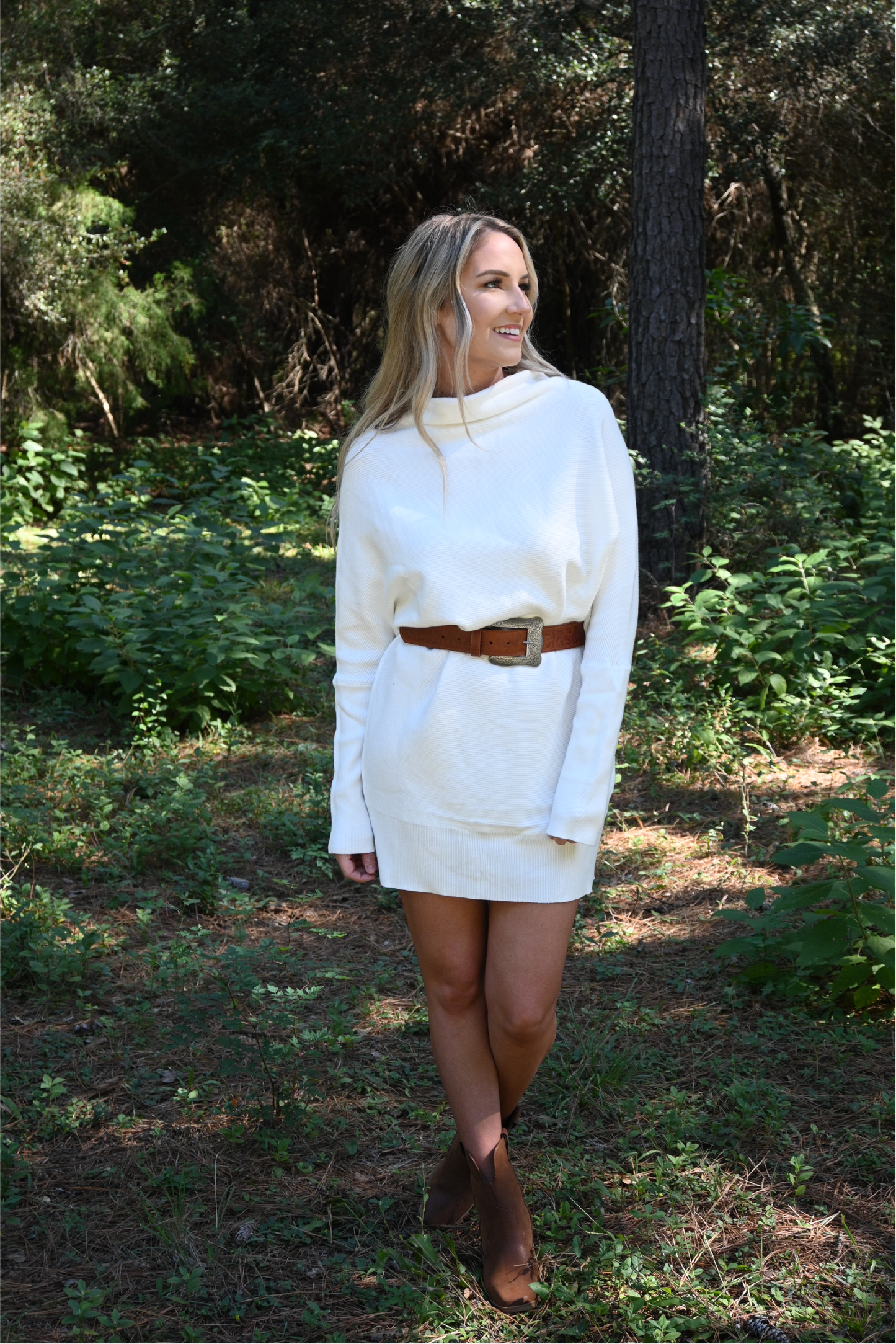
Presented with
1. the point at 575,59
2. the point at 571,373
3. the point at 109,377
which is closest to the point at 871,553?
the point at 575,59

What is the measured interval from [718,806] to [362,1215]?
101 inches

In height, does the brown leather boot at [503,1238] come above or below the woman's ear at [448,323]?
below

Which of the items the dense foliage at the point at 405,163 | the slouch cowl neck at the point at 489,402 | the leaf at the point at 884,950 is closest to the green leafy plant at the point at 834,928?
the leaf at the point at 884,950

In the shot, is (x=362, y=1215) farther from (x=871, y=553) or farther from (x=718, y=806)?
(x=871, y=553)

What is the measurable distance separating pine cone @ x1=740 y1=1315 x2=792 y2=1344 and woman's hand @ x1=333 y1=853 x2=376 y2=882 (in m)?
1.08

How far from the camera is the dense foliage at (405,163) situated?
33.3 ft

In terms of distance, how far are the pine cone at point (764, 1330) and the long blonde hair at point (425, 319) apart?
1692 millimetres

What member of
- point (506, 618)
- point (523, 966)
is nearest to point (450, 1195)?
point (523, 966)

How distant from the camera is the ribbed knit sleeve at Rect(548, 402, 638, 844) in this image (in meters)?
2.06

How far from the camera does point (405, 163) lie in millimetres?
11703

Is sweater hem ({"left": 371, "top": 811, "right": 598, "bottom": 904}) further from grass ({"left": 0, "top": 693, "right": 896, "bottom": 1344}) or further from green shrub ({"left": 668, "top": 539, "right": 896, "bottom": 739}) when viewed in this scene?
green shrub ({"left": 668, "top": 539, "right": 896, "bottom": 739})

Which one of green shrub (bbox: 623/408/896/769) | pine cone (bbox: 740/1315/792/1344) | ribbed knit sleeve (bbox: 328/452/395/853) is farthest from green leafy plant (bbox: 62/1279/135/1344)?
green shrub (bbox: 623/408/896/769)

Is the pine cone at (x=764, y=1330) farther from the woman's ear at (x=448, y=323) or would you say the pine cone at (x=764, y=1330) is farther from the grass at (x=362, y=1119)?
the woman's ear at (x=448, y=323)

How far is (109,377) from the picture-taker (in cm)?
A: 1123
